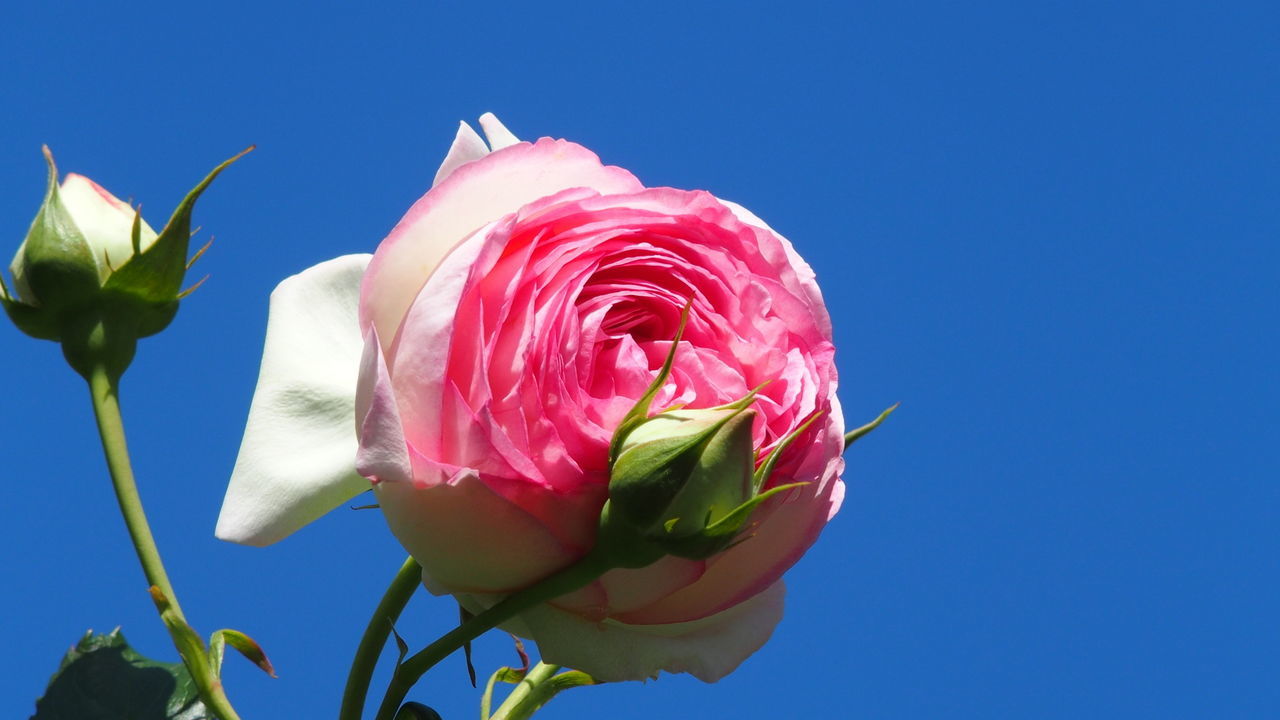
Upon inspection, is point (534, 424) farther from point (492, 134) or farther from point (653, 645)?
point (492, 134)

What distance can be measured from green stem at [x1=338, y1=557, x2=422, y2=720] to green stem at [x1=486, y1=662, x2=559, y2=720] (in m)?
0.16

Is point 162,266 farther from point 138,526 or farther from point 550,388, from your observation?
point 550,388

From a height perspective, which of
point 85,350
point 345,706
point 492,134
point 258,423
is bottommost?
point 345,706

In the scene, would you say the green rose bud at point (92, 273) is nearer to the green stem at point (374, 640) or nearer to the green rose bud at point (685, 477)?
the green stem at point (374, 640)

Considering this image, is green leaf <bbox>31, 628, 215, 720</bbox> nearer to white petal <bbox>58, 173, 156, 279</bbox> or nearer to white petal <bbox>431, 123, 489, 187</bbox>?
white petal <bbox>58, 173, 156, 279</bbox>

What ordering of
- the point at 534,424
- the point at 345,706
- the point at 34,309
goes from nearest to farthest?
the point at 534,424
the point at 345,706
the point at 34,309

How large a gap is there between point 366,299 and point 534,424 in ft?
0.47

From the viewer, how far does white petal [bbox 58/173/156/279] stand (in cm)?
89

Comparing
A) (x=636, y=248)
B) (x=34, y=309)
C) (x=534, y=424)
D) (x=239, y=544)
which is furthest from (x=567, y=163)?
(x=34, y=309)

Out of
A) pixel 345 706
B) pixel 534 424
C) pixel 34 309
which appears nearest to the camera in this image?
pixel 534 424

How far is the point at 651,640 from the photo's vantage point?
0.74m

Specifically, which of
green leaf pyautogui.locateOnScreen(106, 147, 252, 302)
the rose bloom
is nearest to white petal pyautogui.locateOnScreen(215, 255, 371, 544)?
the rose bloom

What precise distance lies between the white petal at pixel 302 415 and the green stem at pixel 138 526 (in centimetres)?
8

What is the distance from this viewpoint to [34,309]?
2.92ft
